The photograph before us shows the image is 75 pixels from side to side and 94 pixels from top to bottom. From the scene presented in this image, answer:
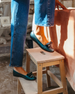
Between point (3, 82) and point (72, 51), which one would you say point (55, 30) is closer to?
point (72, 51)

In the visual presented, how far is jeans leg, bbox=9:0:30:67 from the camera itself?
98 cm

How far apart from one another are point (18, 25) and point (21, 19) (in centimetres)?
5

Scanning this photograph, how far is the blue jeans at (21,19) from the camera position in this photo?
34.5 inches

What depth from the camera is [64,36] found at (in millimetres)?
1058

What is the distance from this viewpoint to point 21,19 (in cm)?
100

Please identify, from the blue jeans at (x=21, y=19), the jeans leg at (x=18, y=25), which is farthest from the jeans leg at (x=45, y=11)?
the jeans leg at (x=18, y=25)

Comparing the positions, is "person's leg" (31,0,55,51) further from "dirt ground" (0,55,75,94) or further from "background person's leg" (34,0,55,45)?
"dirt ground" (0,55,75,94)

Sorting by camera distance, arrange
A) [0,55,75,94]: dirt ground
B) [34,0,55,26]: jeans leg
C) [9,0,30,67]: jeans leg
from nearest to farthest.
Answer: [34,0,55,26]: jeans leg
[9,0,30,67]: jeans leg
[0,55,75,94]: dirt ground

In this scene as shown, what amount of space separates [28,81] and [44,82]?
55 centimetres

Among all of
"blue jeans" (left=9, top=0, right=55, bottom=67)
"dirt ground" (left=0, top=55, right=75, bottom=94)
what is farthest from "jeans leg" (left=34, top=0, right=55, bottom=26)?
"dirt ground" (left=0, top=55, right=75, bottom=94)

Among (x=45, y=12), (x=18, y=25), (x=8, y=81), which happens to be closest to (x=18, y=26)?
(x=18, y=25)

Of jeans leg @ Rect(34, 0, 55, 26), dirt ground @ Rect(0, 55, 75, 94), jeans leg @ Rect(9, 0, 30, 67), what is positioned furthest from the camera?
dirt ground @ Rect(0, 55, 75, 94)

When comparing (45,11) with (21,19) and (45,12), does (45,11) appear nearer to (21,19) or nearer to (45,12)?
(45,12)

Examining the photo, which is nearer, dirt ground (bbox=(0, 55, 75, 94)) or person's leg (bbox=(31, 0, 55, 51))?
person's leg (bbox=(31, 0, 55, 51))
